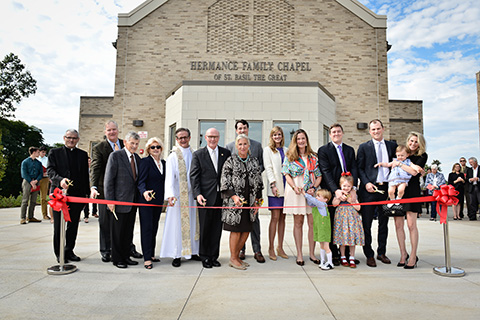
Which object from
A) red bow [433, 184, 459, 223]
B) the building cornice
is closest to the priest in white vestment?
red bow [433, 184, 459, 223]

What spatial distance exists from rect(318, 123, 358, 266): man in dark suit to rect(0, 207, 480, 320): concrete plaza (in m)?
1.06

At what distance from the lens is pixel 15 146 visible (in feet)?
105

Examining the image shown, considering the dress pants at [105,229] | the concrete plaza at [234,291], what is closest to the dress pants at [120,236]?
the concrete plaza at [234,291]

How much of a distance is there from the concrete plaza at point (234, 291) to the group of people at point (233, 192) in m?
0.27

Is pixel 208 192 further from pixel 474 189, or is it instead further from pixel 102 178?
pixel 474 189

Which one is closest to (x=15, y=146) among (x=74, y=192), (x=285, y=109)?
(x=285, y=109)

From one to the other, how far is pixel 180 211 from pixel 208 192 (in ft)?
1.89

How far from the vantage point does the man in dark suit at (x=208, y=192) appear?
4535 mm

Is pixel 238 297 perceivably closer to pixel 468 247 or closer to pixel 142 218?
pixel 142 218

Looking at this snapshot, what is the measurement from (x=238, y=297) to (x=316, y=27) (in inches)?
567

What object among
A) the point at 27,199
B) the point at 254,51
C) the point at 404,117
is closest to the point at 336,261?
the point at 27,199

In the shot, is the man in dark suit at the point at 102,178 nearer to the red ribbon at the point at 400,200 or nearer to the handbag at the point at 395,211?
the red ribbon at the point at 400,200

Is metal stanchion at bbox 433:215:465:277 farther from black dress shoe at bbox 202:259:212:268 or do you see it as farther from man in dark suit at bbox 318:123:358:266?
black dress shoe at bbox 202:259:212:268

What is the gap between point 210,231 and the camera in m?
4.61
